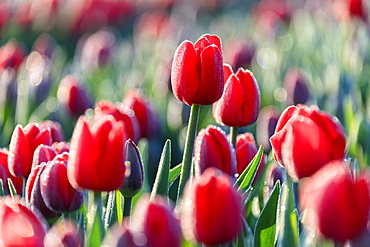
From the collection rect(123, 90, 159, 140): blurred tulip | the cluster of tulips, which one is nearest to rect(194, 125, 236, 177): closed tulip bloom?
the cluster of tulips

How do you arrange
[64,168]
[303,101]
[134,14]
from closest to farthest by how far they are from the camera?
[64,168] → [303,101] → [134,14]

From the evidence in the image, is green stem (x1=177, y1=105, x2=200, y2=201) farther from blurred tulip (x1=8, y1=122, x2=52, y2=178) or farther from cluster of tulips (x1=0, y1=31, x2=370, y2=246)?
blurred tulip (x1=8, y1=122, x2=52, y2=178)

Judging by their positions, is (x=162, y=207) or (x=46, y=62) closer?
(x=162, y=207)

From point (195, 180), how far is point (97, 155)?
0.15 metres

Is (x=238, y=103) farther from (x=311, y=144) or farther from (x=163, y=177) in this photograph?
(x=311, y=144)

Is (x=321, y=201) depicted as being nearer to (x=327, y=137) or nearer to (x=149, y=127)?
(x=327, y=137)

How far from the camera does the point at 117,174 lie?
0.96 m

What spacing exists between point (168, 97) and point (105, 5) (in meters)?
2.96

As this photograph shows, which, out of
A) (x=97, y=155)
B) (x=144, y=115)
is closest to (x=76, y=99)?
(x=144, y=115)

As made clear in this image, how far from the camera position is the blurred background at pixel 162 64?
7.44ft

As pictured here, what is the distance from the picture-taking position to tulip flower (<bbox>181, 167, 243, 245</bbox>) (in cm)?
80

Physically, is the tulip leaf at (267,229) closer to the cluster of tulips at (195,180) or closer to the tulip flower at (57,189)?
the cluster of tulips at (195,180)

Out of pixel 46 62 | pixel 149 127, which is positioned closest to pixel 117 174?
pixel 149 127

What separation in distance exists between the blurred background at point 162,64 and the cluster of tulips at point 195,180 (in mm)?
333
